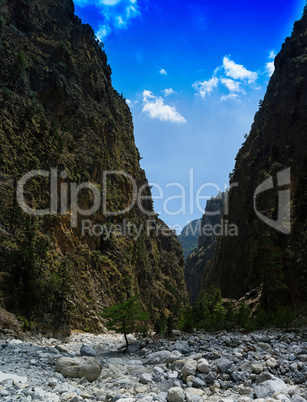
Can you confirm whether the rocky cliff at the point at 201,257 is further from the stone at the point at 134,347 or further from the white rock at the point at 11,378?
the white rock at the point at 11,378

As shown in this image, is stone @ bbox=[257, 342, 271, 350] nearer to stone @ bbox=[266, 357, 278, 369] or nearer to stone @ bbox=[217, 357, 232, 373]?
stone @ bbox=[266, 357, 278, 369]

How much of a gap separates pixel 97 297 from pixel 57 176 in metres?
12.7

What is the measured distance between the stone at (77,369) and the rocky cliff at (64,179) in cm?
898

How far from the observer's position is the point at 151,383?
6.31 m

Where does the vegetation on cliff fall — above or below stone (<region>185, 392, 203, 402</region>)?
above

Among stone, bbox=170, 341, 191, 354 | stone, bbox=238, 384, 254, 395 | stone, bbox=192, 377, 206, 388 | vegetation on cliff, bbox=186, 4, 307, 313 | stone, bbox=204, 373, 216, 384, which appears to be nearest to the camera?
stone, bbox=238, 384, 254, 395

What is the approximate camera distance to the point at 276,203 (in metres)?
30.1

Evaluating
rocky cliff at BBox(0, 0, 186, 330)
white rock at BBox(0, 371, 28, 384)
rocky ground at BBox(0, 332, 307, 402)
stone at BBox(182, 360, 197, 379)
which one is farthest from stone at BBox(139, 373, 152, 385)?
rocky cliff at BBox(0, 0, 186, 330)

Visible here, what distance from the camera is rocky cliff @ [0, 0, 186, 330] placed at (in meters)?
17.2

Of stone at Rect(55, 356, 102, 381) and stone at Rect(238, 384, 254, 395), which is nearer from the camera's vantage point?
stone at Rect(238, 384, 254, 395)

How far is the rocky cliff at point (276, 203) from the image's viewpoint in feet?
69.9

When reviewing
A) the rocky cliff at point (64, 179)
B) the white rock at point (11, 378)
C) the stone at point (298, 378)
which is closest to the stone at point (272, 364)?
the stone at point (298, 378)

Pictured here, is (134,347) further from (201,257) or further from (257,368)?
(201,257)

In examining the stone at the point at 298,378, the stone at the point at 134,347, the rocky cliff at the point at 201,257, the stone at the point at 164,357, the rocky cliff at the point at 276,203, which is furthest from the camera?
the rocky cliff at the point at 201,257
